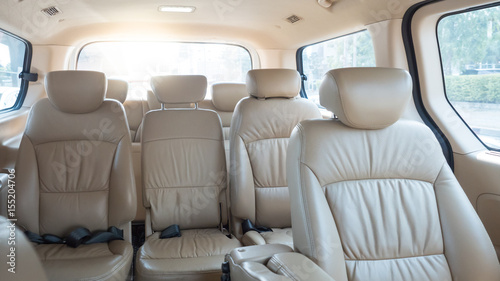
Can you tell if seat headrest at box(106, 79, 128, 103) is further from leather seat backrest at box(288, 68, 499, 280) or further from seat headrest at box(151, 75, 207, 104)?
leather seat backrest at box(288, 68, 499, 280)

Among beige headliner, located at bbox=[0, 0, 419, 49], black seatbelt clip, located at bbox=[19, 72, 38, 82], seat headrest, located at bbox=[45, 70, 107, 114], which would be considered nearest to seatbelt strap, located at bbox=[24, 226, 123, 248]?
seat headrest, located at bbox=[45, 70, 107, 114]

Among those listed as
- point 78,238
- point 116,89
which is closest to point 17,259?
point 78,238

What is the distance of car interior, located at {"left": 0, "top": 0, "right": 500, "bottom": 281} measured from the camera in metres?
1.47

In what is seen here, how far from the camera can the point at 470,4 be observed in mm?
2088

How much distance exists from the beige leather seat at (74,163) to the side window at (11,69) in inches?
43.2

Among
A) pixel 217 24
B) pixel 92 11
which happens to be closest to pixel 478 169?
pixel 217 24

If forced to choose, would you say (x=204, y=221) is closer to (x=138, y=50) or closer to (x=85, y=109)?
(x=85, y=109)

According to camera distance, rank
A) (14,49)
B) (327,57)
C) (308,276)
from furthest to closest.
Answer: (327,57) → (14,49) → (308,276)

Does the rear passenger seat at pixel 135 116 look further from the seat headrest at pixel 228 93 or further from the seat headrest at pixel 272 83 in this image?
the seat headrest at pixel 272 83

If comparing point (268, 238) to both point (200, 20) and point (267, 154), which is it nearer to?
point (267, 154)

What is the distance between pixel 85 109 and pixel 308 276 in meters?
1.79

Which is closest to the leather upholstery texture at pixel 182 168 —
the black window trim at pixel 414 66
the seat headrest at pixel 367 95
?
the seat headrest at pixel 367 95

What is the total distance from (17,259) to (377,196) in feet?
4.34

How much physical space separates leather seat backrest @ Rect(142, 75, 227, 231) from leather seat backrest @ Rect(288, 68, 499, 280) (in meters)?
1.16
